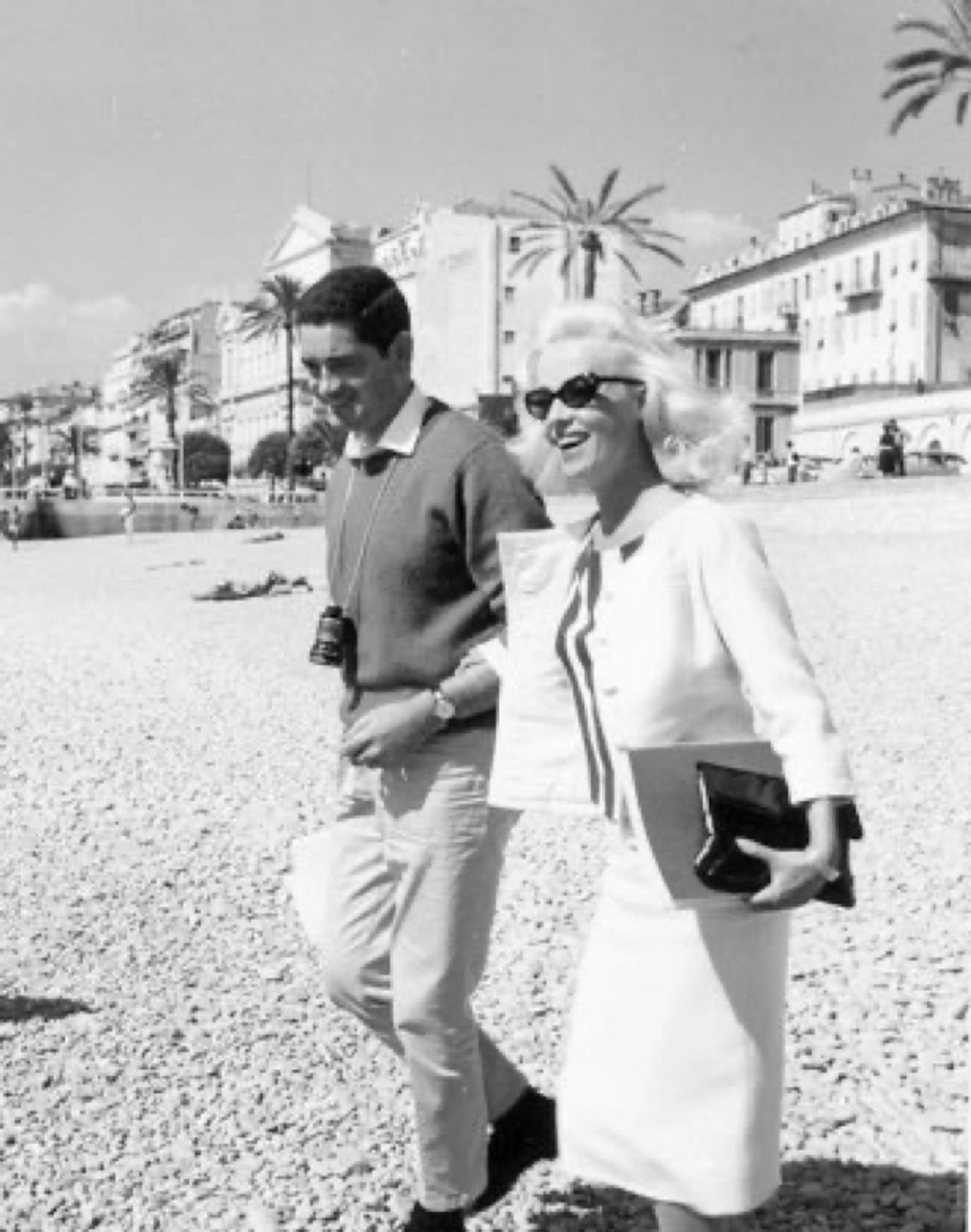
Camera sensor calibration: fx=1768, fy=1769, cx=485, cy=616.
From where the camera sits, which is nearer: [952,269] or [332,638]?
[332,638]

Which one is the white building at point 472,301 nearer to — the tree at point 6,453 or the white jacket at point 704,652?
the tree at point 6,453

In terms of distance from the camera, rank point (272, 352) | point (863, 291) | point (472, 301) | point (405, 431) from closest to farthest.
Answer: point (405, 431) < point (863, 291) < point (472, 301) < point (272, 352)

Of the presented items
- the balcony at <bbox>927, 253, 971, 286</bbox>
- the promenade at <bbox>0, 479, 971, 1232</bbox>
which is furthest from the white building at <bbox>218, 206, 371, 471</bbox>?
the promenade at <bbox>0, 479, 971, 1232</bbox>

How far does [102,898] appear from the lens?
6.63 metres

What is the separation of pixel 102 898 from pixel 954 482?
81.6ft

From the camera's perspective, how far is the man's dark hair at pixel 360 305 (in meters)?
3.11

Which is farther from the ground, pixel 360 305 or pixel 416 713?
pixel 360 305

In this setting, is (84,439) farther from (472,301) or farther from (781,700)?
(781,700)

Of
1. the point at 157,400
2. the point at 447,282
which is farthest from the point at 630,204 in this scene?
the point at 157,400

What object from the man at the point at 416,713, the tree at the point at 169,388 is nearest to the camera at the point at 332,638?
the man at the point at 416,713

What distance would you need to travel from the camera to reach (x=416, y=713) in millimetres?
3016

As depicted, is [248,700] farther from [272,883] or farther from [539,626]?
[539,626]

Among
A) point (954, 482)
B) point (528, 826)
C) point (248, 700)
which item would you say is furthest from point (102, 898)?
point (954, 482)

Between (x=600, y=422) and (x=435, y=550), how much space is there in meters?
0.54
